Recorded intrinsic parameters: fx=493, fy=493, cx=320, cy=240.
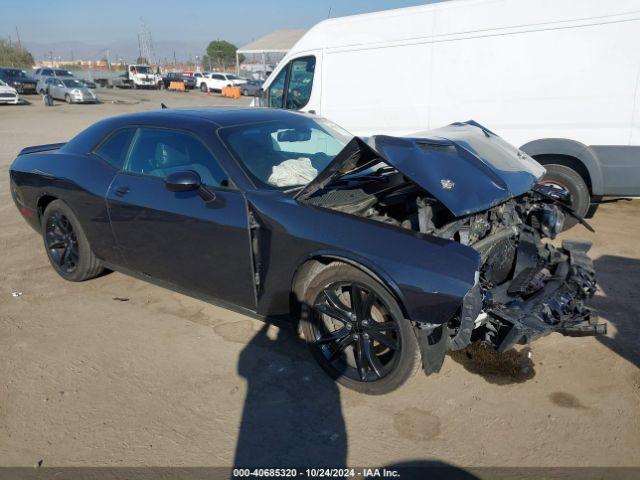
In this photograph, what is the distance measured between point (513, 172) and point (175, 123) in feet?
8.08

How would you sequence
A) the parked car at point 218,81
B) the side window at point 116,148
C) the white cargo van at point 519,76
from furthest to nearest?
1. the parked car at point 218,81
2. the white cargo van at point 519,76
3. the side window at point 116,148

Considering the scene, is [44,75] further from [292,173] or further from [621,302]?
[621,302]

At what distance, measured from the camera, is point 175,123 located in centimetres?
373

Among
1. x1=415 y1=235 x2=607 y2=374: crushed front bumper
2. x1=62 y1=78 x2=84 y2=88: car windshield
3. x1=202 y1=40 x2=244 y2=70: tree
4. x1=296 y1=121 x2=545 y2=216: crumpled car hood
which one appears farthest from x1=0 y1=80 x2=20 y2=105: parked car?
x1=202 y1=40 x2=244 y2=70: tree

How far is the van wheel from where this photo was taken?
563 cm

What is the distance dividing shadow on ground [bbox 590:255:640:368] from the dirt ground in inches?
0.7

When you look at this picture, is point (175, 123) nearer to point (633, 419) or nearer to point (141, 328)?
point (141, 328)

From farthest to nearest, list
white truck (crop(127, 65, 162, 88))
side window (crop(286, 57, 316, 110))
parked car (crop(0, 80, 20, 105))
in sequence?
white truck (crop(127, 65, 162, 88)) < parked car (crop(0, 80, 20, 105)) < side window (crop(286, 57, 316, 110))

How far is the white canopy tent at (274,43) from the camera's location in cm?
3862

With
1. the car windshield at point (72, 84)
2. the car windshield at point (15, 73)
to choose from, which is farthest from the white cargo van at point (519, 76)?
the car windshield at point (15, 73)

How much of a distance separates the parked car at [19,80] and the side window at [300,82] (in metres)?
30.7

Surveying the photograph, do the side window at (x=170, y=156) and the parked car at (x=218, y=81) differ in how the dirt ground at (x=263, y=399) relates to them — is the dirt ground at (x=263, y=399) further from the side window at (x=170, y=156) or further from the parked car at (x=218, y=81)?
the parked car at (x=218, y=81)

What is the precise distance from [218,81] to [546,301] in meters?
37.5

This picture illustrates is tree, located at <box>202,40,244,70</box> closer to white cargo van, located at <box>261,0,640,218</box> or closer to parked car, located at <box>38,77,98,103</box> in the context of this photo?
parked car, located at <box>38,77,98,103</box>
